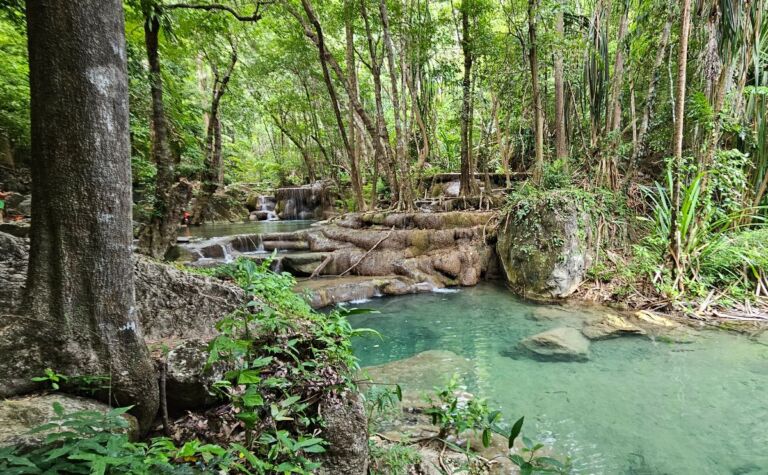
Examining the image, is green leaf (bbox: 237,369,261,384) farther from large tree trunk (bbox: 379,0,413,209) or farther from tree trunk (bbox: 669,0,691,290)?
large tree trunk (bbox: 379,0,413,209)

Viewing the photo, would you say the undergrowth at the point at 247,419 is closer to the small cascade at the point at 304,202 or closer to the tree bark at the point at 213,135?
the tree bark at the point at 213,135

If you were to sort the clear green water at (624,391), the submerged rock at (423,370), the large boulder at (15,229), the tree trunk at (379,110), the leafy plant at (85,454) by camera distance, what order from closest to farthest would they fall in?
the leafy plant at (85,454) → the clear green water at (624,391) → the submerged rock at (423,370) → the large boulder at (15,229) → the tree trunk at (379,110)

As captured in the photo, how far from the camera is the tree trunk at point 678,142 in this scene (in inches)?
184

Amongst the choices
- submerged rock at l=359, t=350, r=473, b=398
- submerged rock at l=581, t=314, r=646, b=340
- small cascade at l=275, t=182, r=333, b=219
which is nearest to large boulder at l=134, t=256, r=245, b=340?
submerged rock at l=359, t=350, r=473, b=398

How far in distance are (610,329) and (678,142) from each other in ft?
9.41

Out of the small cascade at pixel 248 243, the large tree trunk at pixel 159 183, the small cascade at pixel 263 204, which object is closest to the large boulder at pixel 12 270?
the large tree trunk at pixel 159 183

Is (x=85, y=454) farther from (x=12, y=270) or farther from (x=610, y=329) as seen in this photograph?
(x=610, y=329)

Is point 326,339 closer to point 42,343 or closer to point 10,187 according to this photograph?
point 42,343

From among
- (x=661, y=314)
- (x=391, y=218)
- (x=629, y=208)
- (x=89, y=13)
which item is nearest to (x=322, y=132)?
Result: (x=391, y=218)

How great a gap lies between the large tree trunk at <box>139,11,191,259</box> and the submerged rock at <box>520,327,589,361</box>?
218 inches

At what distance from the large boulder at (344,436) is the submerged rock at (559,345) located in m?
3.19

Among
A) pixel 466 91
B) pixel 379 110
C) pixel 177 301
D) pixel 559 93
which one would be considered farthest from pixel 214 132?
pixel 559 93

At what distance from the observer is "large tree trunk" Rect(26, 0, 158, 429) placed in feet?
4.27

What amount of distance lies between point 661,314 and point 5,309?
6.90 m
